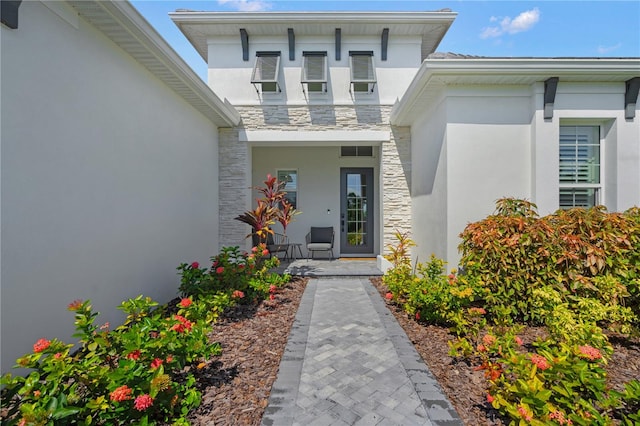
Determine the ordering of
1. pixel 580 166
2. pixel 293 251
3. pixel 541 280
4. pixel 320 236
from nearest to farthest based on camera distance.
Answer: pixel 541 280
pixel 580 166
pixel 320 236
pixel 293 251

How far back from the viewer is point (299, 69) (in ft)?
23.4

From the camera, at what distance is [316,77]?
703 centimetres

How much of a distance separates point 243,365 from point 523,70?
18.0 ft

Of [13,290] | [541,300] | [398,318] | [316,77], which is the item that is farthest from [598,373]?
[316,77]

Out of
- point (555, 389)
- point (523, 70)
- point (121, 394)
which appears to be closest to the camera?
point (121, 394)

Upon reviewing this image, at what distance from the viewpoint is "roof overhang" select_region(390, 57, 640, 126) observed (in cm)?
423

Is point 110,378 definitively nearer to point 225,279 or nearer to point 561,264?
point 225,279

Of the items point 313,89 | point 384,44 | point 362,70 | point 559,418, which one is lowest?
point 559,418

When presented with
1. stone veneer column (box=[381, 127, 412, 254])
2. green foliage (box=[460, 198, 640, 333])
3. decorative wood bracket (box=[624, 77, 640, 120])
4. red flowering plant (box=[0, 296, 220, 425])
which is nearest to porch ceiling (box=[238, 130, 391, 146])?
stone veneer column (box=[381, 127, 412, 254])

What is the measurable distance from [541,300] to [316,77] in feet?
20.8

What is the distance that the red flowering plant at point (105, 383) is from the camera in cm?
153

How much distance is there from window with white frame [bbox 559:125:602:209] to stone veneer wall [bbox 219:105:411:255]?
2.93 m

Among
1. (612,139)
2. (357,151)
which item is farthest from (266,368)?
(357,151)

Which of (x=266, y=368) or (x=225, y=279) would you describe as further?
(x=225, y=279)
